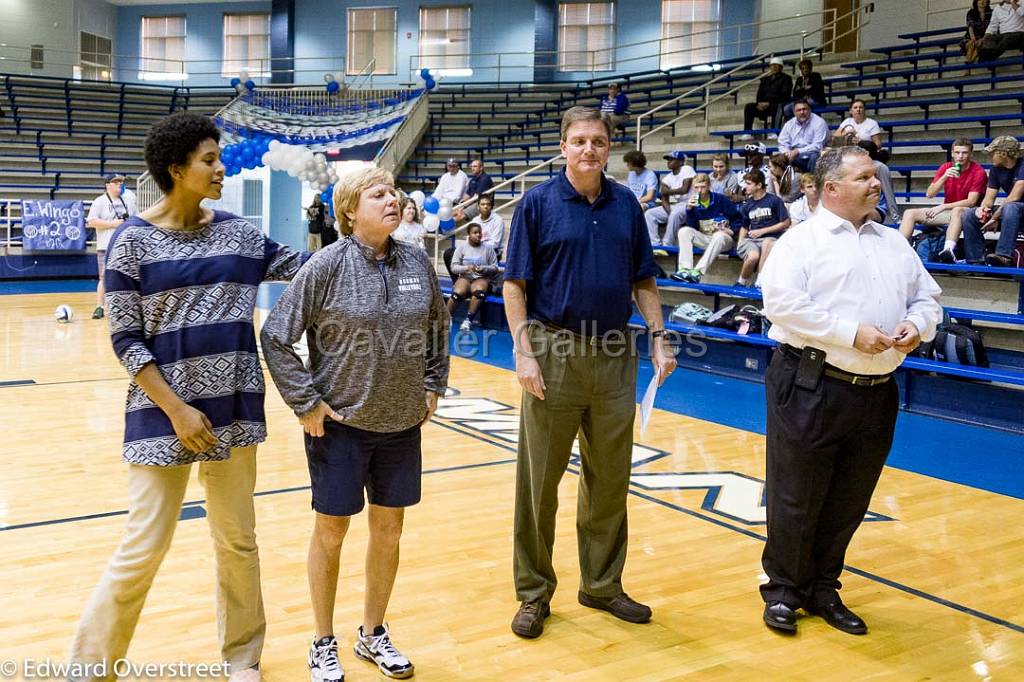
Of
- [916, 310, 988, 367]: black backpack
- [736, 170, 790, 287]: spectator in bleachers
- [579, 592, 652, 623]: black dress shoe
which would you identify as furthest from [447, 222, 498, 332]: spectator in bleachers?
[579, 592, 652, 623]: black dress shoe

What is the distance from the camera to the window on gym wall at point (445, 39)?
25359mm

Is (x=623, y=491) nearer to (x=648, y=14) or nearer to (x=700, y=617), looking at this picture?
(x=700, y=617)

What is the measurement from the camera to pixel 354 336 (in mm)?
2855

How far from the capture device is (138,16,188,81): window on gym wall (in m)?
26.8

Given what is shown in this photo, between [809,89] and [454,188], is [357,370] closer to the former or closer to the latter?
[809,89]

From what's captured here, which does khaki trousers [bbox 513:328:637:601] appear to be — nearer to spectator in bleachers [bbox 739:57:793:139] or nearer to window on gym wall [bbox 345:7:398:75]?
spectator in bleachers [bbox 739:57:793:139]

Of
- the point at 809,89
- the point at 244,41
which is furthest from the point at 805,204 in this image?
the point at 244,41

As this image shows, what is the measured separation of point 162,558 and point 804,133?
34.0 feet

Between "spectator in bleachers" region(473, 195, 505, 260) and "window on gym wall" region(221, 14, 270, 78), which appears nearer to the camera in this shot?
"spectator in bleachers" region(473, 195, 505, 260)

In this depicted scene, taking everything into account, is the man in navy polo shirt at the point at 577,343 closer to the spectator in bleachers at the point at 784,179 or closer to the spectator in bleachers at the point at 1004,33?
the spectator in bleachers at the point at 784,179

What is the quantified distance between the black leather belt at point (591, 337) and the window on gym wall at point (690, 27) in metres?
20.6

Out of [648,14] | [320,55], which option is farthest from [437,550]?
[320,55]

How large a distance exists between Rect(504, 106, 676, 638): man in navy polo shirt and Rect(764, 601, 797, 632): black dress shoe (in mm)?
441

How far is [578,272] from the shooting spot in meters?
3.37
